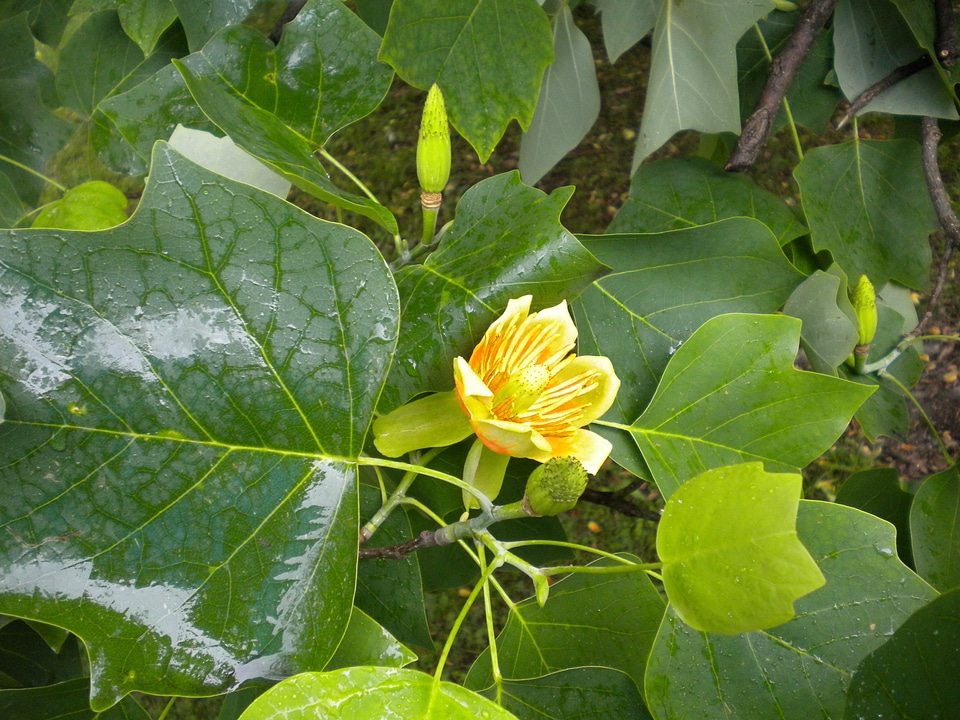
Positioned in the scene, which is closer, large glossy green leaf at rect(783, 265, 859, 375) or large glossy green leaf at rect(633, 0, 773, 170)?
large glossy green leaf at rect(783, 265, 859, 375)

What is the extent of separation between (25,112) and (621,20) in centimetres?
76

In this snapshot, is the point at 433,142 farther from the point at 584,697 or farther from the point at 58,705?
the point at 58,705

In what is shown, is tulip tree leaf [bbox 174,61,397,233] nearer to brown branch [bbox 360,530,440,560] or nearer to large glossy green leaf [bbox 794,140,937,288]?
brown branch [bbox 360,530,440,560]

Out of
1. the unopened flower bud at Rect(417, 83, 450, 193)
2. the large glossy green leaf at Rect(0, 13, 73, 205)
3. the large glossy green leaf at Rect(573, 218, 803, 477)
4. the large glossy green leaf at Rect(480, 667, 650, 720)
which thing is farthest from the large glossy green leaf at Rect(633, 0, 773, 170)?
the large glossy green leaf at Rect(0, 13, 73, 205)

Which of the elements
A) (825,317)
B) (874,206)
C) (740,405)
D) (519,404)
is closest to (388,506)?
(519,404)

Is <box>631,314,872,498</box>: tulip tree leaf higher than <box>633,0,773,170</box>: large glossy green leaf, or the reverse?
<box>633,0,773,170</box>: large glossy green leaf

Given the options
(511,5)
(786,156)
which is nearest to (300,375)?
(511,5)

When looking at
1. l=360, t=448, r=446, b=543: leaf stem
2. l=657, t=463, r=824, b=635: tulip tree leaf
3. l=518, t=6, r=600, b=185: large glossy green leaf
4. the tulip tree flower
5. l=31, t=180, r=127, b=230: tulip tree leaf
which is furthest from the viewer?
l=518, t=6, r=600, b=185: large glossy green leaf

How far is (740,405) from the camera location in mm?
575

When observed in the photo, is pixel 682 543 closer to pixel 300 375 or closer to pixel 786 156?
pixel 300 375

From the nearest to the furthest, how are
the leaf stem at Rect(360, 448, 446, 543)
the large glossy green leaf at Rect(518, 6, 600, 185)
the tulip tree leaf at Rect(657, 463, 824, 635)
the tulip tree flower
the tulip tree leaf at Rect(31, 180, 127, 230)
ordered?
the tulip tree leaf at Rect(657, 463, 824, 635), the tulip tree flower, the leaf stem at Rect(360, 448, 446, 543), the tulip tree leaf at Rect(31, 180, 127, 230), the large glossy green leaf at Rect(518, 6, 600, 185)

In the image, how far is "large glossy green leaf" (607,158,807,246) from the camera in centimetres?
76

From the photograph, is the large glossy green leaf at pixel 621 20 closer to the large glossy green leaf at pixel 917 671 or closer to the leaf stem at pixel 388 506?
the leaf stem at pixel 388 506

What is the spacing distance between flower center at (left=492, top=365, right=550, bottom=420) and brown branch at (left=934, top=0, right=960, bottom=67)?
0.59 m
